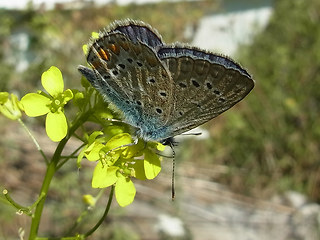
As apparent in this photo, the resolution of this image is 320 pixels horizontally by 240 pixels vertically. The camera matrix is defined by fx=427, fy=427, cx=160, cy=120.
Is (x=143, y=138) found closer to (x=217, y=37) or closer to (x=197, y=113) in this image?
(x=197, y=113)

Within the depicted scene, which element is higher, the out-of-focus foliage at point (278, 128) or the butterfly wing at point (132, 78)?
the out-of-focus foliage at point (278, 128)

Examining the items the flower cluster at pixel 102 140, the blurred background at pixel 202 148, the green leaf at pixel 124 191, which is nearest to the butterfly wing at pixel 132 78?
the flower cluster at pixel 102 140

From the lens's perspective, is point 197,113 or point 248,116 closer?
point 197,113

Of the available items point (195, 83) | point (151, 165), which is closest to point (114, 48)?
point (195, 83)

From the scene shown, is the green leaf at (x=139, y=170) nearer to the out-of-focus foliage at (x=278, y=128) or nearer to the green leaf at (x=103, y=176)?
the green leaf at (x=103, y=176)

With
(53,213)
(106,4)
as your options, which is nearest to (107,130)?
(53,213)

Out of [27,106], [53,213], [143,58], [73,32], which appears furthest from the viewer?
[73,32]

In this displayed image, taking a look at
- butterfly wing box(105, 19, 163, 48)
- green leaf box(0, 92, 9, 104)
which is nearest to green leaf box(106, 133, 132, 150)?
butterfly wing box(105, 19, 163, 48)
